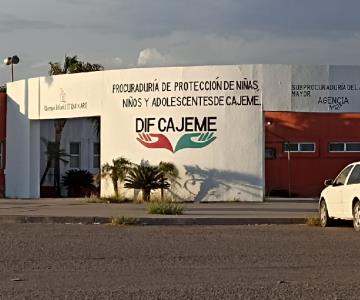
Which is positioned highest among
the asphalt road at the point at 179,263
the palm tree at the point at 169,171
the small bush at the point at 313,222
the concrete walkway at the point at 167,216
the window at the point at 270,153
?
the window at the point at 270,153

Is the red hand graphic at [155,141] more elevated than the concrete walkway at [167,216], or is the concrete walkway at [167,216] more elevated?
the red hand graphic at [155,141]

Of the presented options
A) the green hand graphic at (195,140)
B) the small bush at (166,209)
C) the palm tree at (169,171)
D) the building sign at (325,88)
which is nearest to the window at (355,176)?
the small bush at (166,209)

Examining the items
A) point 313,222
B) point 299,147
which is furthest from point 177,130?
point 299,147

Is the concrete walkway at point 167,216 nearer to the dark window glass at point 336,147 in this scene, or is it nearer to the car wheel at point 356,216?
the car wheel at point 356,216

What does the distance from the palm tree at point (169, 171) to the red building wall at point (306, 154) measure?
908 centimetres

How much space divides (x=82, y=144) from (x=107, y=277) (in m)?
29.5

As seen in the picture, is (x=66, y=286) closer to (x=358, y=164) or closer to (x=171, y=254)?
(x=171, y=254)

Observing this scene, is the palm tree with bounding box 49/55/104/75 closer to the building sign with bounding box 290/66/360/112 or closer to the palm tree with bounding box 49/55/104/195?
the palm tree with bounding box 49/55/104/195

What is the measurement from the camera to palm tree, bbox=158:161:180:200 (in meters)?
27.7

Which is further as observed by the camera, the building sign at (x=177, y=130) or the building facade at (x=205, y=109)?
the building sign at (x=177, y=130)

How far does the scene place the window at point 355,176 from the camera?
62.1 ft

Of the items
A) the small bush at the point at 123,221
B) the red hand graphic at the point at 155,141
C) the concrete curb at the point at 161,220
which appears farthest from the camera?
the red hand graphic at the point at 155,141

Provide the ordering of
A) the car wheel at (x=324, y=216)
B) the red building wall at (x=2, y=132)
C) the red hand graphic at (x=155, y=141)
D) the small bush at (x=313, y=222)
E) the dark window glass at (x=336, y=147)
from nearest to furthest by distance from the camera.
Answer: the car wheel at (x=324, y=216) → the small bush at (x=313, y=222) → the red hand graphic at (x=155, y=141) → the red building wall at (x=2, y=132) → the dark window glass at (x=336, y=147)

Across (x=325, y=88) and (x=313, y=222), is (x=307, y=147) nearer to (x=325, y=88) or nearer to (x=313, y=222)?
(x=325, y=88)
